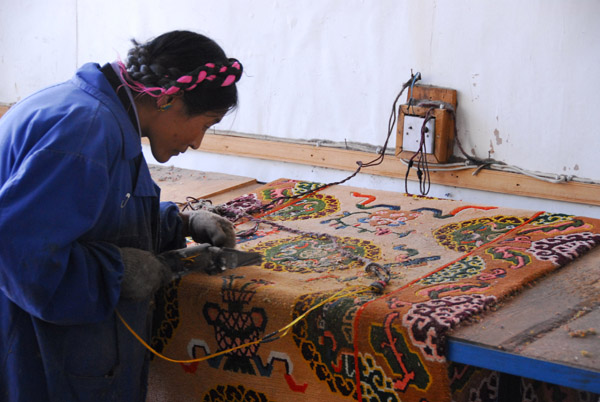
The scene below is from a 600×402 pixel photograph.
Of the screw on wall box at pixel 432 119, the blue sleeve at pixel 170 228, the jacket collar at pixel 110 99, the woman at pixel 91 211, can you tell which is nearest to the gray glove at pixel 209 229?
the blue sleeve at pixel 170 228

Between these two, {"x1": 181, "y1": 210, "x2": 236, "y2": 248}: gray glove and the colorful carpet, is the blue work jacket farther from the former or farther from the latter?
{"x1": 181, "y1": 210, "x2": 236, "y2": 248}: gray glove

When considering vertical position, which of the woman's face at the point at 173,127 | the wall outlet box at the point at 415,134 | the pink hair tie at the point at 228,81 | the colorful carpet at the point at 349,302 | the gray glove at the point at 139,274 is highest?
the pink hair tie at the point at 228,81

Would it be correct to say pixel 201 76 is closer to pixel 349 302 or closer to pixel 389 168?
pixel 349 302

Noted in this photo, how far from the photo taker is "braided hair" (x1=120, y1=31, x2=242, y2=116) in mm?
1528

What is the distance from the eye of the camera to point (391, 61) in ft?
10.4

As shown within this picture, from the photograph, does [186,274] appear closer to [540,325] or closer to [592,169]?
[540,325]

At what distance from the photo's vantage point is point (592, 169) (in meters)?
2.76

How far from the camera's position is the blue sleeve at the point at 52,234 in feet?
4.23

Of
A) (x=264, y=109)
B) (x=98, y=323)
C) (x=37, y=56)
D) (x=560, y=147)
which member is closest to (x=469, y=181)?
(x=560, y=147)

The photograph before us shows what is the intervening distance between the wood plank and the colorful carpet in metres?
0.52

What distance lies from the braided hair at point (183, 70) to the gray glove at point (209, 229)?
423 mm

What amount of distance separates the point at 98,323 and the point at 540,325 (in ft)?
3.08

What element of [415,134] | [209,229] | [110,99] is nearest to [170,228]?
[209,229]

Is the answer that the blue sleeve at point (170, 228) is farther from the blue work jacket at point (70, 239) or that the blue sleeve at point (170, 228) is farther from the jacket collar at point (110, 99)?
the jacket collar at point (110, 99)
